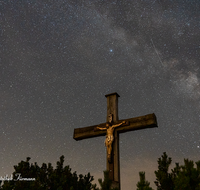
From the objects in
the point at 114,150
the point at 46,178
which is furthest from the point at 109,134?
the point at 46,178

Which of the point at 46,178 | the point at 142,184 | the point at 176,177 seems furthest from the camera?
the point at 46,178

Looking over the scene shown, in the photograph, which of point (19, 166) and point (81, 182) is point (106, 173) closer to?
point (81, 182)

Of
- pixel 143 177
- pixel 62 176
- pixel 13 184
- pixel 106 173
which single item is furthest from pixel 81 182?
pixel 143 177

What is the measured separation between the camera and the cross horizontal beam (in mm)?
6488

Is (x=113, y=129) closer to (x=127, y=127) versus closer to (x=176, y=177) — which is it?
(x=127, y=127)

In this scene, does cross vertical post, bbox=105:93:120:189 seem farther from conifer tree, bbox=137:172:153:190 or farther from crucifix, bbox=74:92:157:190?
conifer tree, bbox=137:172:153:190

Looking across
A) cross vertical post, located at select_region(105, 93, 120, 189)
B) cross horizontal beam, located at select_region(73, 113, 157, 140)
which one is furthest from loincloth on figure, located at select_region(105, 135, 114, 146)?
cross horizontal beam, located at select_region(73, 113, 157, 140)

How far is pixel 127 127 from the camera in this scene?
268 inches

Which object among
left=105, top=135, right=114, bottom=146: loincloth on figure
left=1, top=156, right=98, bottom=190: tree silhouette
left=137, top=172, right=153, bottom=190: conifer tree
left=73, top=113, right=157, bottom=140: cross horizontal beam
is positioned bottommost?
left=137, top=172, right=153, bottom=190: conifer tree

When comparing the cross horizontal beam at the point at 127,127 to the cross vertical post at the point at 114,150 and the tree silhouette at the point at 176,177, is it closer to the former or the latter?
the cross vertical post at the point at 114,150

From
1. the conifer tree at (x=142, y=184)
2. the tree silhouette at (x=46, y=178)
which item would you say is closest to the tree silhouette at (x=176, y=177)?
the conifer tree at (x=142, y=184)

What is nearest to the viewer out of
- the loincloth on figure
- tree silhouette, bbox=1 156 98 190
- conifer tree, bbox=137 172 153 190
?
conifer tree, bbox=137 172 153 190

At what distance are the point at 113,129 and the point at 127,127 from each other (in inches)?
16.1

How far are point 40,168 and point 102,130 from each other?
6.86 ft
